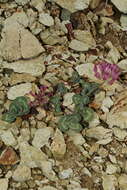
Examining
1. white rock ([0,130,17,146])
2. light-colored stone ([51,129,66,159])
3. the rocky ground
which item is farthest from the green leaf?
light-colored stone ([51,129,66,159])

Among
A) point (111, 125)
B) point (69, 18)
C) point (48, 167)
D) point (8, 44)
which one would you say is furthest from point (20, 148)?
point (69, 18)

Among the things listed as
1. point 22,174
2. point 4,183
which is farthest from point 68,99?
point 4,183

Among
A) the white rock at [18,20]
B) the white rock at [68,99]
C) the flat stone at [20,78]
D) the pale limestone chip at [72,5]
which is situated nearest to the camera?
the white rock at [68,99]

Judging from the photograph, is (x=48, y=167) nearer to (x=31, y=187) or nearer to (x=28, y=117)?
(x=31, y=187)

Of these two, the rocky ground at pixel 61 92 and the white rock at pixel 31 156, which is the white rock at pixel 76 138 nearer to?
the rocky ground at pixel 61 92

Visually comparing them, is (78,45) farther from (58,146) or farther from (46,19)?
(58,146)

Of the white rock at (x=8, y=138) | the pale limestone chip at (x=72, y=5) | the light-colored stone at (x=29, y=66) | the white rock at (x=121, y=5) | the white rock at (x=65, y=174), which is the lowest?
Answer: the white rock at (x=65, y=174)

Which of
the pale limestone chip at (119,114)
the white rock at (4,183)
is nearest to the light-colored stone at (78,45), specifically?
the pale limestone chip at (119,114)
